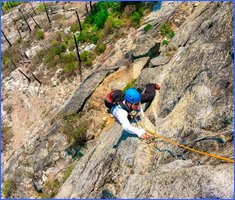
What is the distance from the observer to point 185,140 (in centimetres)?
912

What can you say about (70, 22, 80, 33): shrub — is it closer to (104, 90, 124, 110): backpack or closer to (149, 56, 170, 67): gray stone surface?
(149, 56, 170, 67): gray stone surface

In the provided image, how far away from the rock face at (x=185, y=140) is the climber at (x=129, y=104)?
16.3 inches

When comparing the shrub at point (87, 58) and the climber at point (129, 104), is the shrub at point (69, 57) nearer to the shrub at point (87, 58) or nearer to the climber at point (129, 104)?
the shrub at point (87, 58)

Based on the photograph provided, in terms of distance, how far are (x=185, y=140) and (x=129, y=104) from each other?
211cm

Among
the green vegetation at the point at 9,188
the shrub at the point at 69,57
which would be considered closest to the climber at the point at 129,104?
the green vegetation at the point at 9,188

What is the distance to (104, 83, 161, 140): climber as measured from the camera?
9727 millimetres

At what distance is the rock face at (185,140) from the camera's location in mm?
7898

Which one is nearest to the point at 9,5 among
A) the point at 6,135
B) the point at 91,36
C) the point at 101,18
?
the point at 101,18

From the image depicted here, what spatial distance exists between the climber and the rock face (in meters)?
0.41

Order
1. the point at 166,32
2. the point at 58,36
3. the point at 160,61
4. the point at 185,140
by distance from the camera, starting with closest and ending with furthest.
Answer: the point at 185,140 → the point at 160,61 → the point at 166,32 → the point at 58,36

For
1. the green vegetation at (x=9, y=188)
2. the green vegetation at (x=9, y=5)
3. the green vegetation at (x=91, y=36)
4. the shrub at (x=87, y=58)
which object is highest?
the green vegetation at (x=9, y=5)

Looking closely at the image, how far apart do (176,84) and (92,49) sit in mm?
20517

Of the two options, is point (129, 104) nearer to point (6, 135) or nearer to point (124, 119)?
point (124, 119)

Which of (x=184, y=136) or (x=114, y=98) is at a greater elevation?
(x=114, y=98)
